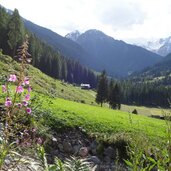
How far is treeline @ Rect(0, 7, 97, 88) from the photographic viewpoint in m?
74.1

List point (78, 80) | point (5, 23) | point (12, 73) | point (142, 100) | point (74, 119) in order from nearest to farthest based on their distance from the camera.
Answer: point (12, 73)
point (74, 119)
point (5, 23)
point (142, 100)
point (78, 80)

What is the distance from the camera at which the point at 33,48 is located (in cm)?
9956

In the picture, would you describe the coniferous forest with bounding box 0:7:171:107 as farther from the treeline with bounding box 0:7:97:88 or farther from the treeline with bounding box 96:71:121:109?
the treeline with bounding box 96:71:121:109

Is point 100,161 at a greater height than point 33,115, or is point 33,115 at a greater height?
point 33,115

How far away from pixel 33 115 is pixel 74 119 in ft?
18.3

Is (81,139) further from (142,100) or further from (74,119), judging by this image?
(142,100)

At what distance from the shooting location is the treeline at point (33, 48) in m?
74.1

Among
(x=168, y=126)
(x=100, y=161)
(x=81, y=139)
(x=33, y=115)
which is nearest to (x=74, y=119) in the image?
(x=81, y=139)

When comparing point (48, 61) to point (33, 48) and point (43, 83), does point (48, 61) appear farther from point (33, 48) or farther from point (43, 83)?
point (43, 83)

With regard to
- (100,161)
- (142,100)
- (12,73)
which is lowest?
(100,161)

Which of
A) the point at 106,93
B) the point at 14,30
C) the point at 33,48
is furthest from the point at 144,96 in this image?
the point at 14,30

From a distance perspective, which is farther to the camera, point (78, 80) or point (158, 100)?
point (78, 80)

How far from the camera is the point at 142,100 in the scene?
536 ft

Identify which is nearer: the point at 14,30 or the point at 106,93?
the point at 14,30
